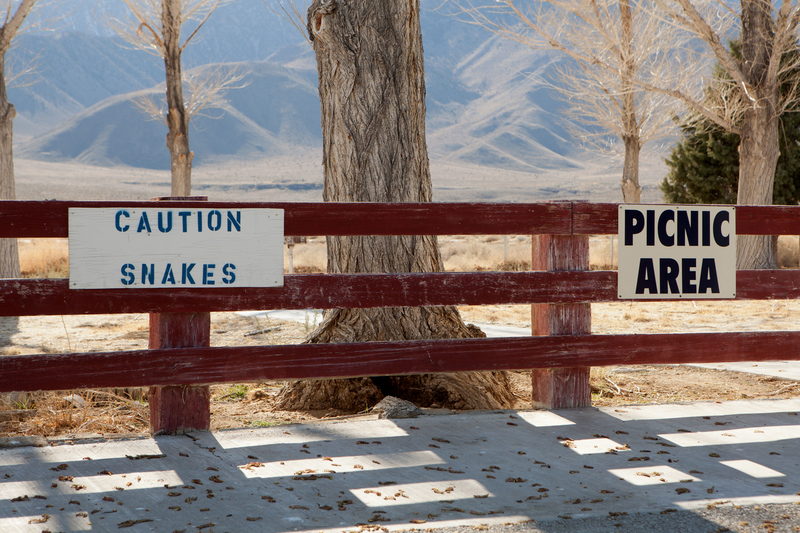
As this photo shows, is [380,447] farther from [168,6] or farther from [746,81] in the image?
[168,6]

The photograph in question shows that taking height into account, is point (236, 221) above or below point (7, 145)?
below

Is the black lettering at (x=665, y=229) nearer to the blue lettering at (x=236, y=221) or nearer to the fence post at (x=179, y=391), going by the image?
the blue lettering at (x=236, y=221)

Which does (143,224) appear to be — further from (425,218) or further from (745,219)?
(745,219)

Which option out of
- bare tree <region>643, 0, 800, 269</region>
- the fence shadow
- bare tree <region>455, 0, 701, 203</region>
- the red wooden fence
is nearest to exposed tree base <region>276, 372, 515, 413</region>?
the red wooden fence

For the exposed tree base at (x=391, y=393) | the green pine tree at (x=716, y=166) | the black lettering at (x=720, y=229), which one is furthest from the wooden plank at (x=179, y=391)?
the green pine tree at (x=716, y=166)

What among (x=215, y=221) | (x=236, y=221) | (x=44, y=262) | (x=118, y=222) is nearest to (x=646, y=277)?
(x=236, y=221)

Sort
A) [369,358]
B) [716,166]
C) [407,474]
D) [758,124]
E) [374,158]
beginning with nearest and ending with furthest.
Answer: [407,474] → [369,358] → [374,158] → [758,124] → [716,166]

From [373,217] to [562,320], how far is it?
1348 mm

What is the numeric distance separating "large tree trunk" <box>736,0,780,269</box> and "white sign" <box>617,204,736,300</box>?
44.6ft

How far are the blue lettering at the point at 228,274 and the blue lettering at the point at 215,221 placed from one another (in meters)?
0.20

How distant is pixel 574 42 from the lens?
18.5 meters

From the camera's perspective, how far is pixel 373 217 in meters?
4.11

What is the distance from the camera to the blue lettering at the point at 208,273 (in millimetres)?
3903

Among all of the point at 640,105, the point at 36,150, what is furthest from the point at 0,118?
the point at 36,150
